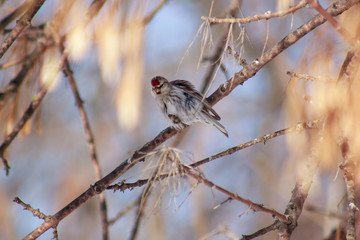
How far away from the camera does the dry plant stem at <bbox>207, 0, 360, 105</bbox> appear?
1667 mm

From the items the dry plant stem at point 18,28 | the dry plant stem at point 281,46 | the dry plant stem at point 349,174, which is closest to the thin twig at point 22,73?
the dry plant stem at point 18,28

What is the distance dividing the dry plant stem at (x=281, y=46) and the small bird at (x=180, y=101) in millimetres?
965

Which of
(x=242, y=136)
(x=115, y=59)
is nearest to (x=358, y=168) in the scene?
(x=115, y=59)

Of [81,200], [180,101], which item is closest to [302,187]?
[81,200]

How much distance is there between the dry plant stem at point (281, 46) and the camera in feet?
5.47

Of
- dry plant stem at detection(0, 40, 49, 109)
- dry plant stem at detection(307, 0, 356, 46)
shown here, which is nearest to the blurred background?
dry plant stem at detection(0, 40, 49, 109)

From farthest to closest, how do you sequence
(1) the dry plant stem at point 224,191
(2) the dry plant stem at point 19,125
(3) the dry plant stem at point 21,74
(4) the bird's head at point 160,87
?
(4) the bird's head at point 160,87
(3) the dry plant stem at point 21,74
(2) the dry plant stem at point 19,125
(1) the dry plant stem at point 224,191

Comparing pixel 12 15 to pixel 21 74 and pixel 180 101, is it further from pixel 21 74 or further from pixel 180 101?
pixel 180 101

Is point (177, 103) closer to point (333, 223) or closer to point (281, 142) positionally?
point (333, 223)

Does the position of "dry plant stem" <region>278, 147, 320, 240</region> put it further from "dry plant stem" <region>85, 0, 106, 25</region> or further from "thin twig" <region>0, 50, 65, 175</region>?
"thin twig" <region>0, 50, 65, 175</region>

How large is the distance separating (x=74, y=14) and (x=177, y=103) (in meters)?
1.25

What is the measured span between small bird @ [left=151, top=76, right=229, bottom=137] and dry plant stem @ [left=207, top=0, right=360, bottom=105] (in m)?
0.97

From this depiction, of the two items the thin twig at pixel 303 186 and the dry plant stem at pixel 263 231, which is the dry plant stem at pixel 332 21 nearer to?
the thin twig at pixel 303 186

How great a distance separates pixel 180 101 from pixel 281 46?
1507 mm
